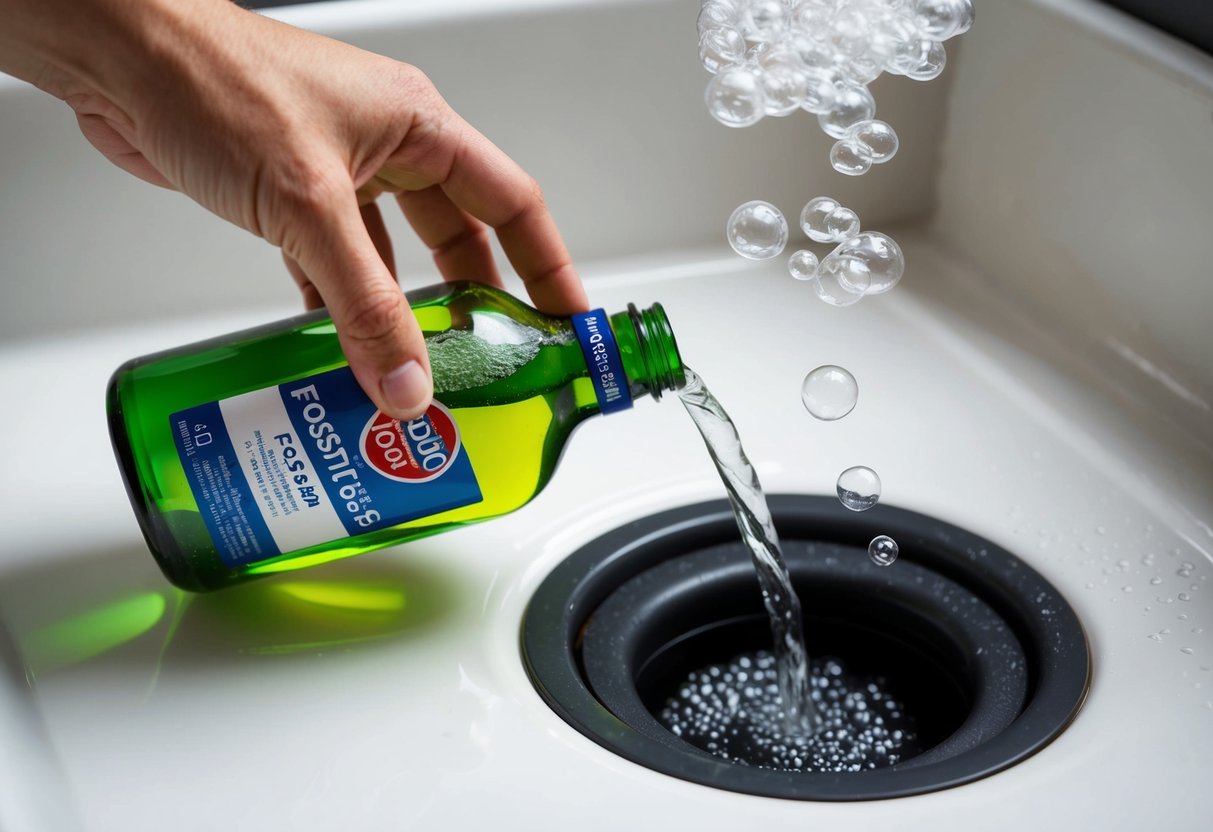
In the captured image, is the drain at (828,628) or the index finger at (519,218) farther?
the index finger at (519,218)

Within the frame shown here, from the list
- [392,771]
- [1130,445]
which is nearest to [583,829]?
[392,771]

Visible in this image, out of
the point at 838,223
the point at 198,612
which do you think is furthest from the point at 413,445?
the point at 838,223

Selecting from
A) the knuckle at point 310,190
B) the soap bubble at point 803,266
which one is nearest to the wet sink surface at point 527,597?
the soap bubble at point 803,266

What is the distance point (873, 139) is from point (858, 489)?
19cm

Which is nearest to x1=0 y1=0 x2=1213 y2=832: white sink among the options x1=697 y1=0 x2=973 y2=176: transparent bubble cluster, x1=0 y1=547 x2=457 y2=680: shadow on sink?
x1=0 y1=547 x2=457 y2=680: shadow on sink

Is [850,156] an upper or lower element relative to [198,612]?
upper

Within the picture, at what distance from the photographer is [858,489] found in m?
0.75

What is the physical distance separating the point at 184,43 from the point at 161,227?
1.14ft

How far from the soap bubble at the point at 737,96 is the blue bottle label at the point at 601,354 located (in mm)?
115

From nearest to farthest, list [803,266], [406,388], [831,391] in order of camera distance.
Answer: [406,388] → [831,391] → [803,266]

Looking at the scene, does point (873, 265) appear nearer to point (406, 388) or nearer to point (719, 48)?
point (719, 48)

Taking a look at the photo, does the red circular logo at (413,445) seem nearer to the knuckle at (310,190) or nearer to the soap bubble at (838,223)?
the knuckle at (310,190)

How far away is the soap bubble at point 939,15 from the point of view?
677mm

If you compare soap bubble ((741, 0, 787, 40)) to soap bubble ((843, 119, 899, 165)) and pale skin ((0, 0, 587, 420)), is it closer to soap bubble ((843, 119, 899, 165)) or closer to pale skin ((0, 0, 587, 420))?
soap bubble ((843, 119, 899, 165))
